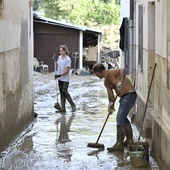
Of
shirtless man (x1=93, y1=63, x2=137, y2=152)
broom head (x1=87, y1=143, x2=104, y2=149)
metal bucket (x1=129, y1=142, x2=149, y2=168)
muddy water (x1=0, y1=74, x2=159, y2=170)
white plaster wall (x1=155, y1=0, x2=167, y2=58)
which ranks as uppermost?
white plaster wall (x1=155, y1=0, x2=167, y2=58)

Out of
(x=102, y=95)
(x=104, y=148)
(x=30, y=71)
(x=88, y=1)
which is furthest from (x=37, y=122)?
(x=88, y=1)

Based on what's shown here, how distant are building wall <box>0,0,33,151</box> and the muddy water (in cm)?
36

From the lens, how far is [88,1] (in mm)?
51250

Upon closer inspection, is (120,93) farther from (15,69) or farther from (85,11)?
(85,11)

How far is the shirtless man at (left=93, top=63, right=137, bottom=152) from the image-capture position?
9.10 m

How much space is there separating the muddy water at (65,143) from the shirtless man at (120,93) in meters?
0.28

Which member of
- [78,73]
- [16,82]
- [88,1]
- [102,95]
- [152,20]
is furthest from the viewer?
[88,1]

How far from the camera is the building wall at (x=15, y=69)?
959 cm

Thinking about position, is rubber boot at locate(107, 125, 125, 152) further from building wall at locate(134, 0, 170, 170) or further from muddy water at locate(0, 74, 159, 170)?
building wall at locate(134, 0, 170, 170)

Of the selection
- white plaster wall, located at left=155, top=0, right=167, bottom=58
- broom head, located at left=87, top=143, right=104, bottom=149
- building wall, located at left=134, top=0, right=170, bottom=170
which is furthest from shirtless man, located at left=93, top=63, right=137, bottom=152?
white plaster wall, located at left=155, top=0, right=167, bottom=58

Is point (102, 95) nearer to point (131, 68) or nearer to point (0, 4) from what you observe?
point (131, 68)

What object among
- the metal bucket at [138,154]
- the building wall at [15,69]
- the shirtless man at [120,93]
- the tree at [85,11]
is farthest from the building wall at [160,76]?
the tree at [85,11]

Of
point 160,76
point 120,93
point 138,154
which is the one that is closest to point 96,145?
point 120,93

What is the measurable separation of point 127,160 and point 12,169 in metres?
1.98
